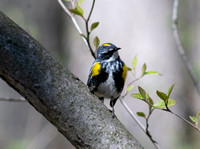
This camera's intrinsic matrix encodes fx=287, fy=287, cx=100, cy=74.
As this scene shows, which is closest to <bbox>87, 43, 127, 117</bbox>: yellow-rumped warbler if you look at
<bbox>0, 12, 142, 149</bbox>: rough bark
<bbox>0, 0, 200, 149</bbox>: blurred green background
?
<bbox>0, 12, 142, 149</bbox>: rough bark

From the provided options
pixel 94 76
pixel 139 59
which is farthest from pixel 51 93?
pixel 139 59

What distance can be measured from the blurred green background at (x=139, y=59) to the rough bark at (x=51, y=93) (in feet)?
9.01

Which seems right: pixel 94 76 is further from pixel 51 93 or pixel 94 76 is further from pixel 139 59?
pixel 139 59

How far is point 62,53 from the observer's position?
5.08 meters

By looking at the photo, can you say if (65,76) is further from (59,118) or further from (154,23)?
(154,23)

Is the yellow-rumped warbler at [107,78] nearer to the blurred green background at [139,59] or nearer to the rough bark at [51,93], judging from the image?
the rough bark at [51,93]

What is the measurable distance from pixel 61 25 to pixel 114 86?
3263 millimetres

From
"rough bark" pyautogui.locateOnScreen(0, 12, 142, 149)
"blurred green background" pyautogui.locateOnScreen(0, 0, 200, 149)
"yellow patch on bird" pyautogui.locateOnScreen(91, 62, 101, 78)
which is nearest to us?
"rough bark" pyautogui.locateOnScreen(0, 12, 142, 149)

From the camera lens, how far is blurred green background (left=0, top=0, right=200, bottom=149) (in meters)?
4.16

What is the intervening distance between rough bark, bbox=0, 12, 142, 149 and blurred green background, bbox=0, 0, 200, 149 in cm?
275

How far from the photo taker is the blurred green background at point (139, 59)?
164 inches

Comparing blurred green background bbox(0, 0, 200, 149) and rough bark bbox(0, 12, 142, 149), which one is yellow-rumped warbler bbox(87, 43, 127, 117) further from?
blurred green background bbox(0, 0, 200, 149)

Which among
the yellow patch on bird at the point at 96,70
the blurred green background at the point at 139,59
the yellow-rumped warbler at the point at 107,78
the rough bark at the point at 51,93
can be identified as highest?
the rough bark at the point at 51,93

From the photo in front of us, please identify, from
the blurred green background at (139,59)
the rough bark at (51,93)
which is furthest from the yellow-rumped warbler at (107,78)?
the blurred green background at (139,59)
